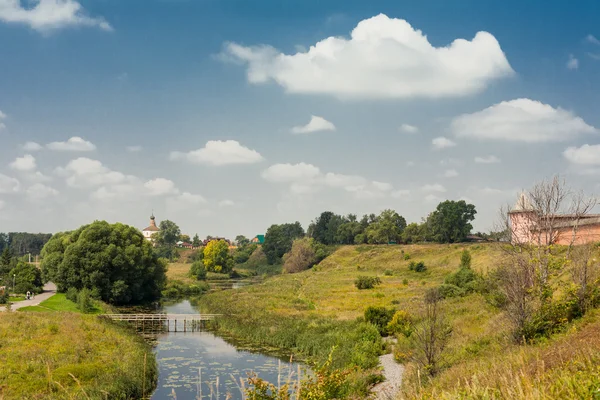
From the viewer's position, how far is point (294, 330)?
1288 inches

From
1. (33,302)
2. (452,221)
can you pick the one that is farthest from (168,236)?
(33,302)

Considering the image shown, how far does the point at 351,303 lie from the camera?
4247cm

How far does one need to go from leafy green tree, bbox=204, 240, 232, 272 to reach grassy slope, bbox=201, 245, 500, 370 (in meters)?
29.4

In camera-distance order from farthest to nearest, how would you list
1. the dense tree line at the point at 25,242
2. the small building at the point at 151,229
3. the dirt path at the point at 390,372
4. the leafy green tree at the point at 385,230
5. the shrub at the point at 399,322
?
the small building at the point at 151,229 → the dense tree line at the point at 25,242 → the leafy green tree at the point at 385,230 → the shrub at the point at 399,322 → the dirt path at the point at 390,372

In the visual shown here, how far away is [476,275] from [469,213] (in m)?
53.8

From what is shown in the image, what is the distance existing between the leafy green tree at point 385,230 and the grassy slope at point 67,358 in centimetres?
7677

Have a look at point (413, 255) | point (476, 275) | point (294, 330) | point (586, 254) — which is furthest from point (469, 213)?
point (586, 254)

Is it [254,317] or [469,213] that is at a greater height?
[469,213]

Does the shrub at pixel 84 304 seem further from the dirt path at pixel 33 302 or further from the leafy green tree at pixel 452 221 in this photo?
the leafy green tree at pixel 452 221

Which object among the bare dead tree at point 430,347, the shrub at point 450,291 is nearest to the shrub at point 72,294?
the shrub at point 450,291

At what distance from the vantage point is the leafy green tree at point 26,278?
50688mm

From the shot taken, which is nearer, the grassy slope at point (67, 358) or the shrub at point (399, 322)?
the grassy slope at point (67, 358)

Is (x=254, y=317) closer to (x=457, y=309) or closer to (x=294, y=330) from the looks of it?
(x=294, y=330)

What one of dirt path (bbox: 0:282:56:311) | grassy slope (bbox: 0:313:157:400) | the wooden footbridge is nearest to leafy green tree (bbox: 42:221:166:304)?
dirt path (bbox: 0:282:56:311)
